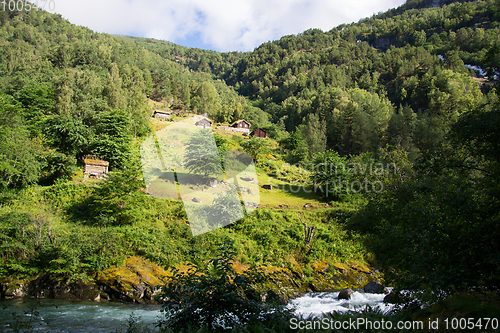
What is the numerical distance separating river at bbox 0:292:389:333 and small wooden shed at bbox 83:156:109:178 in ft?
47.5

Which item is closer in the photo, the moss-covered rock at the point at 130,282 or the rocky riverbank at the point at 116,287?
the rocky riverbank at the point at 116,287

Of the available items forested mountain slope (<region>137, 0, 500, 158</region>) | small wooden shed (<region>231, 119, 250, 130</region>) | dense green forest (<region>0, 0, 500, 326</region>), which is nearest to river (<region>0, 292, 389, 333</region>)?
dense green forest (<region>0, 0, 500, 326</region>)

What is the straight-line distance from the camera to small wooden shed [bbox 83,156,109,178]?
2483 cm

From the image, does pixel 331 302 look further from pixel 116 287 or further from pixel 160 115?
pixel 160 115

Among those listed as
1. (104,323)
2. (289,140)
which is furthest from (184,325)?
(289,140)

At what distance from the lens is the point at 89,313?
10.7 m

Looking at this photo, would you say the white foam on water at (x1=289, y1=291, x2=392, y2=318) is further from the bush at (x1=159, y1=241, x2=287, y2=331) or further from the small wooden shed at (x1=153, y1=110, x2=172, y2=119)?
the small wooden shed at (x1=153, y1=110, x2=172, y2=119)

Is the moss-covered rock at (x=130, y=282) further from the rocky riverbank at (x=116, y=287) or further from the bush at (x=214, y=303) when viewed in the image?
the bush at (x=214, y=303)

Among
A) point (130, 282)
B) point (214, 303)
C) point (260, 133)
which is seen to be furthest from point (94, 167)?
point (260, 133)

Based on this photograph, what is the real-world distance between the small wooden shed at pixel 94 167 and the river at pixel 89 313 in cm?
1448

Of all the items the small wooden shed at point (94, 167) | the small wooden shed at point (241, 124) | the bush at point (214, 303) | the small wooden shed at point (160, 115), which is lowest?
the bush at point (214, 303)

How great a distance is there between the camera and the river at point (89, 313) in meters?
8.91

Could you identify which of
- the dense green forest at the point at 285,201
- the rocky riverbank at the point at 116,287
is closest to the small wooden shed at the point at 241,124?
the dense green forest at the point at 285,201

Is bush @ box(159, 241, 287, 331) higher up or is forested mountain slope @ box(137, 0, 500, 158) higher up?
forested mountain slope @ box(137, 0, 500, 158)
